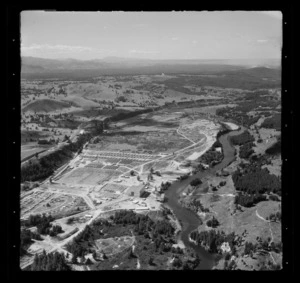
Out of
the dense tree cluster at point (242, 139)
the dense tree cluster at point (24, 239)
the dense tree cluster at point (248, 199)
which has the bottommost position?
the dense tree cluster at point (248, 199)

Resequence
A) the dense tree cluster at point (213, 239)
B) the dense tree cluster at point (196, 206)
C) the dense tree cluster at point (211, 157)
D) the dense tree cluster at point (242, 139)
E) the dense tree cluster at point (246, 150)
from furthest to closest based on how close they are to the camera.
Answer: the dense tree cluster at point (242, 139)
the dense tree cluster at point (246, 150)
the dense tree cluster at point (211, 157)
the dense tree cluster at point (196, 206)
the dense tree cluster at point (213, 239)

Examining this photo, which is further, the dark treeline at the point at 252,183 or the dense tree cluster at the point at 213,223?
the dark treeline at the point at 252,183

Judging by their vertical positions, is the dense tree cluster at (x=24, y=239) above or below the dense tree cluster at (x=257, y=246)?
above

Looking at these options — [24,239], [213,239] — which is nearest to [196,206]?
[213,239]

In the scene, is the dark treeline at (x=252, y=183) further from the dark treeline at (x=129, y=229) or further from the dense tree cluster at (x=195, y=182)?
the dark treeline at (x=129, y=229)

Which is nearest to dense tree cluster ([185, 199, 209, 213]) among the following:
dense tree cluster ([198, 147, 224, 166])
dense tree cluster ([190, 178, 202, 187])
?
dense tree cluster ([190, 178, 202, 187])

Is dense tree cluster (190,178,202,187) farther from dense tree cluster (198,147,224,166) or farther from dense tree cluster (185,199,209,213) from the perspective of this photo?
dense tree cluster (198,147,224,166)

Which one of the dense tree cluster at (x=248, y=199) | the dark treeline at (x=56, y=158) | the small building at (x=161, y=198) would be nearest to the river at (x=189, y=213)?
the small building at (x=161, y=198)
